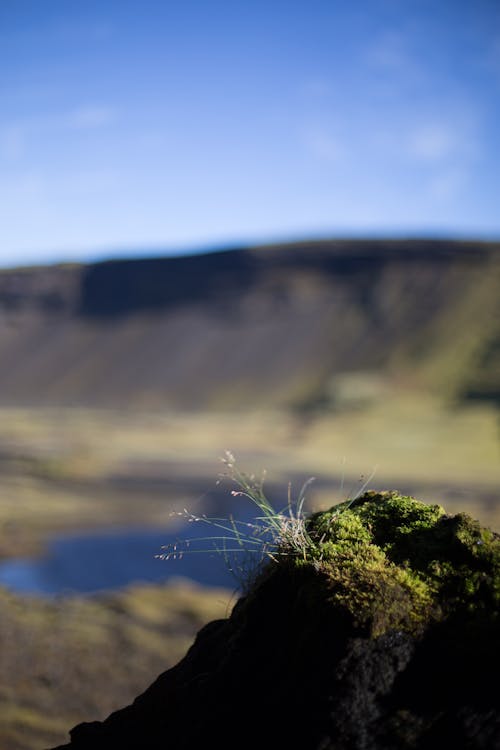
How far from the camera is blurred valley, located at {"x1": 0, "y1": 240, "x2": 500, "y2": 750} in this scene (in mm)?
10406

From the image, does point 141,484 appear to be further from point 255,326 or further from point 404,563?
point 255,326

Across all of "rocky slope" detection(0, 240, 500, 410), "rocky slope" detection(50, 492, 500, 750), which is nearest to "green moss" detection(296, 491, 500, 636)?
"rocky slope" detection(50, 492, 500, 750)

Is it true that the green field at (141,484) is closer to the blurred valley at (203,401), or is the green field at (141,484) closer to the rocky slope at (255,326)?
the blurred valley at (203,401)

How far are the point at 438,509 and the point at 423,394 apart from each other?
52.0 metres

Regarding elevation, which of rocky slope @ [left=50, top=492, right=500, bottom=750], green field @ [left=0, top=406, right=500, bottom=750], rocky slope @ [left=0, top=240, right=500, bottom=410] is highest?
rocky slope @ [left=0, top=240, right=500, bottom=410]

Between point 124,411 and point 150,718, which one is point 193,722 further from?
point 124,411

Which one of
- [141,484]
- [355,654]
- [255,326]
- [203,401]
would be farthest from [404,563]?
[255,326]

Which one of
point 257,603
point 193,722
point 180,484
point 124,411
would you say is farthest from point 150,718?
point 124,411

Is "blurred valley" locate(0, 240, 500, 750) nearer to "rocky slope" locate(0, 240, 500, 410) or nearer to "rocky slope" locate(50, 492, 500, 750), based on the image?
"rocky slope" locate(0, 240, 500, 410)

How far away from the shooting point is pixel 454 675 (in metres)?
2.13

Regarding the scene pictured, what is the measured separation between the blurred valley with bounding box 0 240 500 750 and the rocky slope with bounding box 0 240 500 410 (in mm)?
235

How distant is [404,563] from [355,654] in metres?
0.48

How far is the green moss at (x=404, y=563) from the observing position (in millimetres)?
2344

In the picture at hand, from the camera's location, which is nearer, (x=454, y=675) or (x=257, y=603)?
(x=454, y=675)
